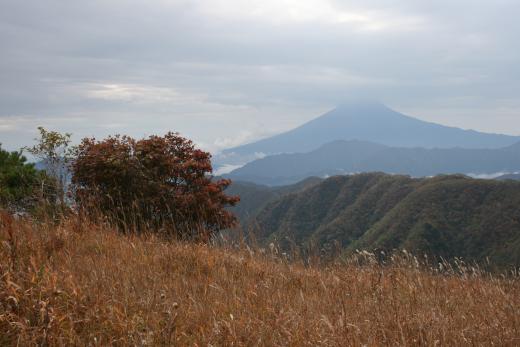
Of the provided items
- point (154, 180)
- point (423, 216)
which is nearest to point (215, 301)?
point (154, 180)

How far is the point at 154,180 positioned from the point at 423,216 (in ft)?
312

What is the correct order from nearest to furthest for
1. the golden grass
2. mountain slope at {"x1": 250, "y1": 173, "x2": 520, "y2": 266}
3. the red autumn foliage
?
the golden grass → the red autumn foliage → mountain slope at {"x1": 250, "y1": 173, "x2": 520, "y2": 266}

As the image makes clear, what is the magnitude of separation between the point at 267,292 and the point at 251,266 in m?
1.26

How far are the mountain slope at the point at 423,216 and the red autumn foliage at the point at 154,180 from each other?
145ft

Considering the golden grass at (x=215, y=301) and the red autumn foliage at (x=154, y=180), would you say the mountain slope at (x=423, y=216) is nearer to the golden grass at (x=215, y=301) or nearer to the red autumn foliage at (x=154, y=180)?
the red autumn foliage at (x=154, y=180)

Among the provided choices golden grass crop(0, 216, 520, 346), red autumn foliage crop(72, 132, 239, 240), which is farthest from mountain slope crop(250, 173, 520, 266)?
golden grass crop(0, 216, 520, 346)

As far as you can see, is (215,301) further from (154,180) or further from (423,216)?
(423,216)

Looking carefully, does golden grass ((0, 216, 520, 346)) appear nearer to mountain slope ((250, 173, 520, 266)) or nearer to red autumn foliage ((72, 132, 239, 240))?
red autumn foliage ((72, 132, 239, 240))

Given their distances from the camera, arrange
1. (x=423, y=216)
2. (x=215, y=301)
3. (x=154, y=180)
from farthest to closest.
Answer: (x=423, y=216) < (x=154, y=180) < (x=215, y=301)

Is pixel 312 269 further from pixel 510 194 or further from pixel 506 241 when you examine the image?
pixel 510 194

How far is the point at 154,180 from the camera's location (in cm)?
1337

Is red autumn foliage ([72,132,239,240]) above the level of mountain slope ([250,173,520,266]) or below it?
above

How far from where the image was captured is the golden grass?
305 centimetres

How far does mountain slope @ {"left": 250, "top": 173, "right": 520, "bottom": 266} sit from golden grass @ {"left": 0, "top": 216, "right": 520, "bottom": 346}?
54.6 m
